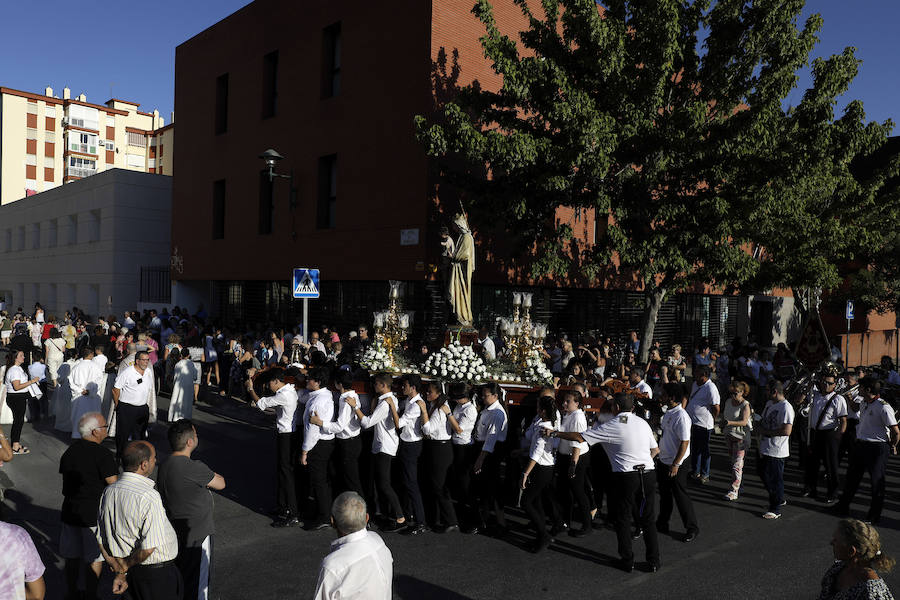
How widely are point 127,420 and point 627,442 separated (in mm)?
7127

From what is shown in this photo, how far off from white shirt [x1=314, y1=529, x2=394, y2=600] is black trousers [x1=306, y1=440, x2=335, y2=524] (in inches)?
155

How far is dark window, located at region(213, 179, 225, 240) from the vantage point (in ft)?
71.8

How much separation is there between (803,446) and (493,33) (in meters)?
10.0

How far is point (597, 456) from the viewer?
8.02m

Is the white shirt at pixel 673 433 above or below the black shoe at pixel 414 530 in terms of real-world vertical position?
above

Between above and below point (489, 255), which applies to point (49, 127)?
above

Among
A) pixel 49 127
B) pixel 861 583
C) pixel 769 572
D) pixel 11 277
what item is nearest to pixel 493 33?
pixel 769 572

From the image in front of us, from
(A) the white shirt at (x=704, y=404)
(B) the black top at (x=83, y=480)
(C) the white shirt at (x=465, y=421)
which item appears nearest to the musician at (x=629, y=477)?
(C) the white shirt at (x=465, y=421)

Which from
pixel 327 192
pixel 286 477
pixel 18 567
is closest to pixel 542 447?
pixel 286 477

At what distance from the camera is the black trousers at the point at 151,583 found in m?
4.04

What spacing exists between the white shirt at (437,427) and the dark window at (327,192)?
11.4 metres

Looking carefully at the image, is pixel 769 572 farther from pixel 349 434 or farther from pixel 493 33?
pixel 493 33

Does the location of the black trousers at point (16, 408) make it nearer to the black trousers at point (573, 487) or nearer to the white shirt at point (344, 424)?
the white shirt at point (344, 424)

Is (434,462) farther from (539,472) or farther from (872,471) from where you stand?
(872,471)
